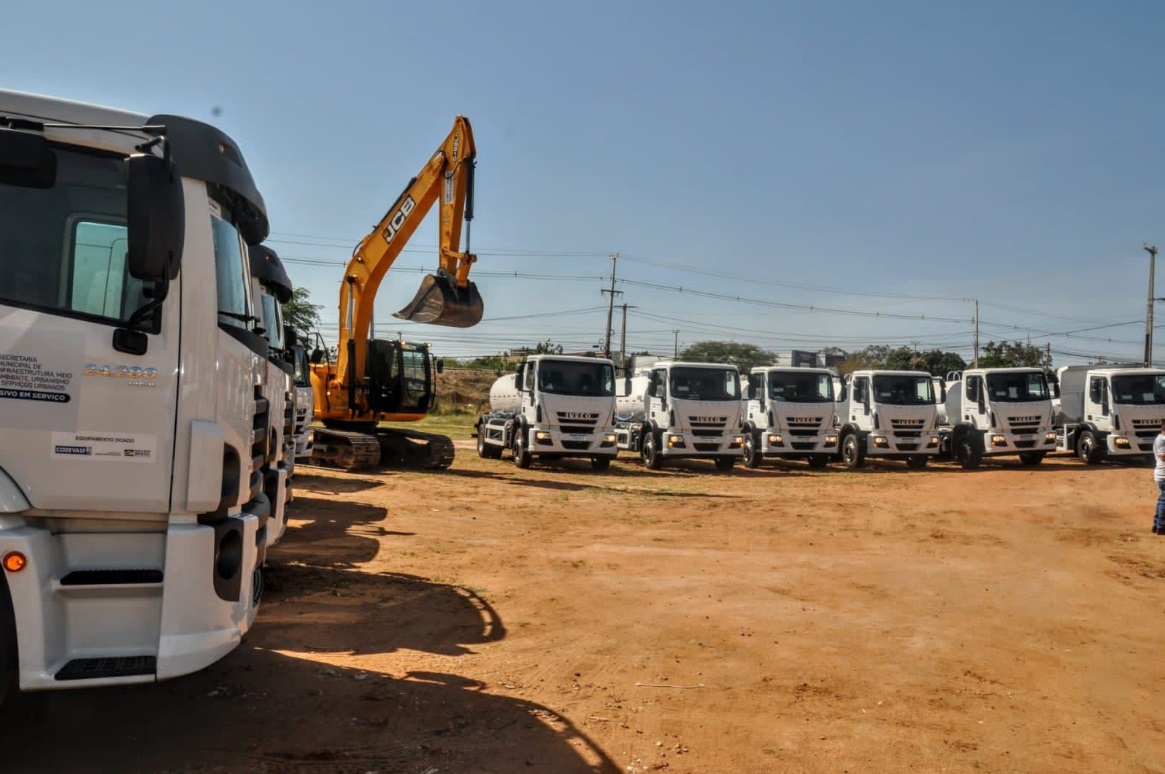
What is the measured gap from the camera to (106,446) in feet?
14.0

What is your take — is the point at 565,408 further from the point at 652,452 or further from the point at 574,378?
the point at 652,452

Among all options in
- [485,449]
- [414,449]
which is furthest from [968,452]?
[414,449]

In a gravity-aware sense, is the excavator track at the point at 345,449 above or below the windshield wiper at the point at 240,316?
below

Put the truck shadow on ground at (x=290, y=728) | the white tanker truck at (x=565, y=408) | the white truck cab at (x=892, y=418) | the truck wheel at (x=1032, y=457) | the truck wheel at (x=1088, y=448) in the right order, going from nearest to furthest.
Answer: the truck shadow on ground at (x=290, y=728) < the white tanker truck at (x=565, y=408) < the white truck cab at (x=892, y=418) < the truck wheel at (x=1032, y=457) < the truck wheel at (x=1088, y=448)

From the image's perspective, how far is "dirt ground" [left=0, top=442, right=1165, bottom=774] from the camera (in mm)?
4820

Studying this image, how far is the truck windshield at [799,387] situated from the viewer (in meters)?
25.1

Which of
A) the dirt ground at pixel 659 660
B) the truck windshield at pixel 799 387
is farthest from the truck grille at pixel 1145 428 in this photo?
the dirt ground at pixel 659 660

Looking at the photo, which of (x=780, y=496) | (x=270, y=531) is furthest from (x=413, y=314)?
(x=270, y=531)

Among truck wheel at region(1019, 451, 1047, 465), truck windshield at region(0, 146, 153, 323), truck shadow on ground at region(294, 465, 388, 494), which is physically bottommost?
truck shadow on ground at region(294, 465, 388, 494)

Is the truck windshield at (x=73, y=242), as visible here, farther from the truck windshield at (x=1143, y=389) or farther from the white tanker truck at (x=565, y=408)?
the truck windshield at (x=1143, y=389)

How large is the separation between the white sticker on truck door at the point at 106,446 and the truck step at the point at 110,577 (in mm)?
500

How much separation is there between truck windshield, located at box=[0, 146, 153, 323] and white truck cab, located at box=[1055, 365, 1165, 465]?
25950mm

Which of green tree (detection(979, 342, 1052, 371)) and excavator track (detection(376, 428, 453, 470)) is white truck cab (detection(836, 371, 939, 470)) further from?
green tree (detection(979, 342, 1052, 371))

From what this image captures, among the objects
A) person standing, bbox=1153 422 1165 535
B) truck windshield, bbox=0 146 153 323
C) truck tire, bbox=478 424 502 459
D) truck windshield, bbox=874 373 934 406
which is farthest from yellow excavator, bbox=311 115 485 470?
truck windshield, bbox=0 146 153 323
